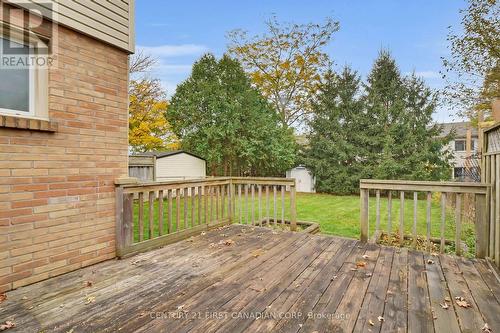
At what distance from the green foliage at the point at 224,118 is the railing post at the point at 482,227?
36.9ft

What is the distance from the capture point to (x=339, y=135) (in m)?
14.6

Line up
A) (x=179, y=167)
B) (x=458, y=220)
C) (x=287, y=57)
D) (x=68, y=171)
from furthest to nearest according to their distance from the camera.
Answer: (x=287, y=57)
(x=179, y=167)
(x=458, y=220)
(x=68, y=171)

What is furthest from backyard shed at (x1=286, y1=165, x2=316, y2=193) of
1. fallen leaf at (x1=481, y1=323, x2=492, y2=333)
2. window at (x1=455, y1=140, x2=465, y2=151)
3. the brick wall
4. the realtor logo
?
window at (x1=455, y1=140, x2=465, y2=151)

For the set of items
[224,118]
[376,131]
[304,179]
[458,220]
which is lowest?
[304,179]

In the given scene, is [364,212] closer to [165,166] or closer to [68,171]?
[68,171]

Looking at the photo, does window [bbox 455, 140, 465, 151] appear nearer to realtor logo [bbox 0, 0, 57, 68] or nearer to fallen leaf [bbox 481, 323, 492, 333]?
fallen leaf [bbox 481, 323, 492, 333]

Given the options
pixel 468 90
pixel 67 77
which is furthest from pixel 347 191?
pixel 67 77

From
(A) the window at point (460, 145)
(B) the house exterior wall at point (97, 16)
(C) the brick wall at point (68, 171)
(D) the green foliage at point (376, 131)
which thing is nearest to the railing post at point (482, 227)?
(C) the brick wall at point (68, 171)

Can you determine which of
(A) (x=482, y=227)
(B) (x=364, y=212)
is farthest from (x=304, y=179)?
(A) (x=482, y=227)

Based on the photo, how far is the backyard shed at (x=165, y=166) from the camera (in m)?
10.0

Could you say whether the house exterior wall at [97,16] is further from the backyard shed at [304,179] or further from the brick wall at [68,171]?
the backyard shed at [304,179]

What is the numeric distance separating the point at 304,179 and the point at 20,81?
14940mm

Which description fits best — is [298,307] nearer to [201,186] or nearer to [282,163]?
[201,186]

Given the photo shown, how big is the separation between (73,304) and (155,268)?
3.08 ft
